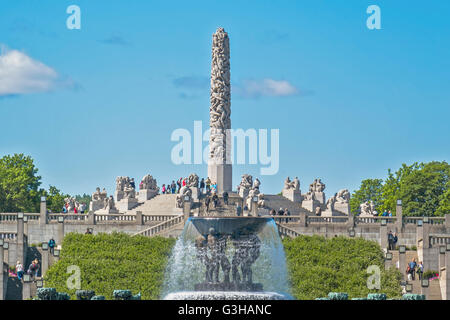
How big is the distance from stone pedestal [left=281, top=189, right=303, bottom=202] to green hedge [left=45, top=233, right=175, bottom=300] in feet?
77.5

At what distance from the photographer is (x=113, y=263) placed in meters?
63.2

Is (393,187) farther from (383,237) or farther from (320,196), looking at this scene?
(383,237)

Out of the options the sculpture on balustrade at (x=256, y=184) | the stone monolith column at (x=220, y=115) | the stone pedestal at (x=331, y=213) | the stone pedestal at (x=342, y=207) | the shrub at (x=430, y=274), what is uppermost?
the stone monolith column at (x=220, y=115)

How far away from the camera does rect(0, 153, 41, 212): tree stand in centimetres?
9832

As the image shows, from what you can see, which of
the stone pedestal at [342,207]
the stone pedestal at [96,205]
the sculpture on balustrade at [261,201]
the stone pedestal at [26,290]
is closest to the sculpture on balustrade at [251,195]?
the sculpture on balustrade at [261,201]

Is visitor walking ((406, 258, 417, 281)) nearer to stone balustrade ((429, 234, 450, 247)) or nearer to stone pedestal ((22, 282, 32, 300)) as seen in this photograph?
stone balustrade ((429, 234, 450, 247))

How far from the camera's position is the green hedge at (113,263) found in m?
59.9

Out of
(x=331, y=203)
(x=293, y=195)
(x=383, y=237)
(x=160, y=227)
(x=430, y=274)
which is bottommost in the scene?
(x=430, y=274)

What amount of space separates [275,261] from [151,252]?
21.1m

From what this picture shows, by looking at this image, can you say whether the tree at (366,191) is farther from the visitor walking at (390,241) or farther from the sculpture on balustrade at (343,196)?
the visitor walking at (390,241)

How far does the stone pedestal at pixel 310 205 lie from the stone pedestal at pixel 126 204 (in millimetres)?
13715

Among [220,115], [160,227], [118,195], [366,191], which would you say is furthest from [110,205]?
[366,191]

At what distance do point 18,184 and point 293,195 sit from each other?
29.1 metres
